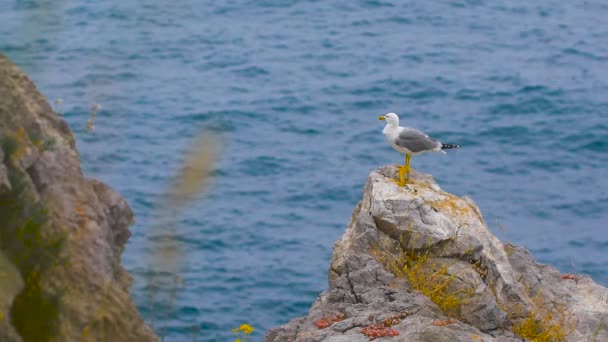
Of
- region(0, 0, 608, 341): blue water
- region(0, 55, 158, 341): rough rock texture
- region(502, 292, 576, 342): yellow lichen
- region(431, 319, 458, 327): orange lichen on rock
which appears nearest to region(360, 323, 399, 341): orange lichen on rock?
region(431, 319, 458, 327): orange lichen on rock

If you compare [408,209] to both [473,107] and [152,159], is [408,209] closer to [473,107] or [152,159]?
[152,159]

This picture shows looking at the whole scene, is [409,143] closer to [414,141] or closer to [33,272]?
[414,141]

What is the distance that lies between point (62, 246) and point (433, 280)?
28.7 ft

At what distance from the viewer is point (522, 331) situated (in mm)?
11203

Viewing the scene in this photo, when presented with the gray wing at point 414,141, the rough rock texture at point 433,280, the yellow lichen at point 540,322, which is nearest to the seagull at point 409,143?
the gray wing at point 414,141

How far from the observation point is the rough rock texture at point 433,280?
10414mm

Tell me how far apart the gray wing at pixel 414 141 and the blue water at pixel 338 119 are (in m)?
8.18

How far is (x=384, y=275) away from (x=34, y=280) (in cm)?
868

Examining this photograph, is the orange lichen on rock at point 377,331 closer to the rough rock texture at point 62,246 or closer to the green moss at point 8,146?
the rough rock texture at point 62,246

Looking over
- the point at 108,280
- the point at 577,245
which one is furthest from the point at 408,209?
the point at 577,245

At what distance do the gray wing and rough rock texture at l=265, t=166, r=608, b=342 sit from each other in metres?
0.46

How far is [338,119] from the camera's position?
4059cm

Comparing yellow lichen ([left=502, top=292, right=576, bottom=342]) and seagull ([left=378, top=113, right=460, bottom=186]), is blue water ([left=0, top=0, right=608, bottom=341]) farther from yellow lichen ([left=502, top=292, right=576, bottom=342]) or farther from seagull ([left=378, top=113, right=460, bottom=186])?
yellow lichen ([left=502, top=292, right=576, bottom=342])

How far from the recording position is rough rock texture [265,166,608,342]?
10414mm
